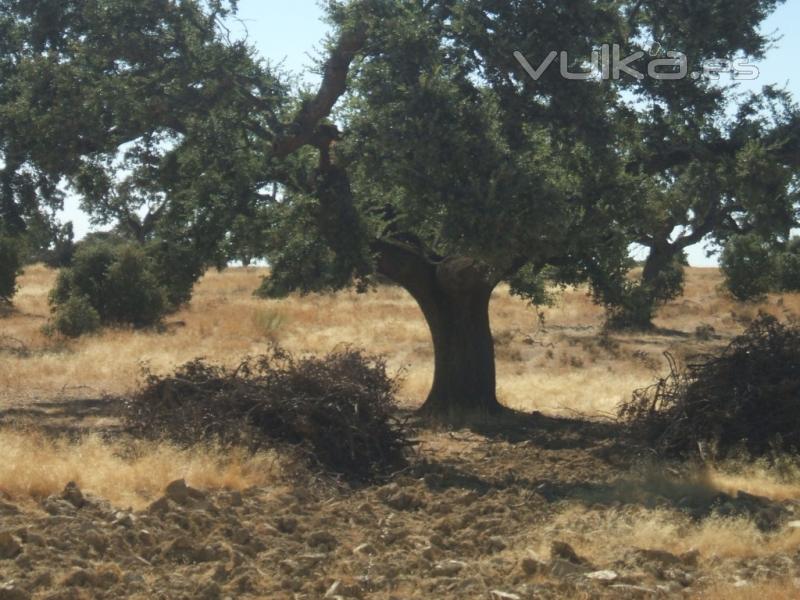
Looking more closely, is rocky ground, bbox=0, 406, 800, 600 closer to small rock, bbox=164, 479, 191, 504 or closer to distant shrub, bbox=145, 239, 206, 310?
small rock, bbox=164, 479, 191, 504

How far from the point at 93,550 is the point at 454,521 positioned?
2.96 meters

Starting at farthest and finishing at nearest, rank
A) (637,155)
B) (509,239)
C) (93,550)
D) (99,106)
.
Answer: (637,155) < (99,106) < (509,239) < (93,550)

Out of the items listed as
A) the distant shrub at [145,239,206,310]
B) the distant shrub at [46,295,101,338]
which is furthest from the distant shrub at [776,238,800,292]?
the distant shrub at [145,239,206,310]

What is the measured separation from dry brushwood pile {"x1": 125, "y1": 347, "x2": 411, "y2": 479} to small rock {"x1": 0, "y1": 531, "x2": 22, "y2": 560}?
3272 mm

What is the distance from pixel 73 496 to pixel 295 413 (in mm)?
3166

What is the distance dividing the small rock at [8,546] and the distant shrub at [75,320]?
19936 millimetres

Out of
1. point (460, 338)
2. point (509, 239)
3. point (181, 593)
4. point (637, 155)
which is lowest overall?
point (181, 593)

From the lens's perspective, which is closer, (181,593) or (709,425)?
(181,593)

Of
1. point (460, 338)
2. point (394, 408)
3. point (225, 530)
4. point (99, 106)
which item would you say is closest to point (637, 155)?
point (460, 338)

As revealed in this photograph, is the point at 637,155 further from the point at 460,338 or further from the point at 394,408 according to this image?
the point at 394,408

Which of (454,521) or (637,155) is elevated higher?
(637,155)

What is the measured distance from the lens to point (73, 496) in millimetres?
8016

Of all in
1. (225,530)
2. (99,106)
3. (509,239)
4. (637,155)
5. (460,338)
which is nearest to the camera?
(225,530)

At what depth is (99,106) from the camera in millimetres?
12789
